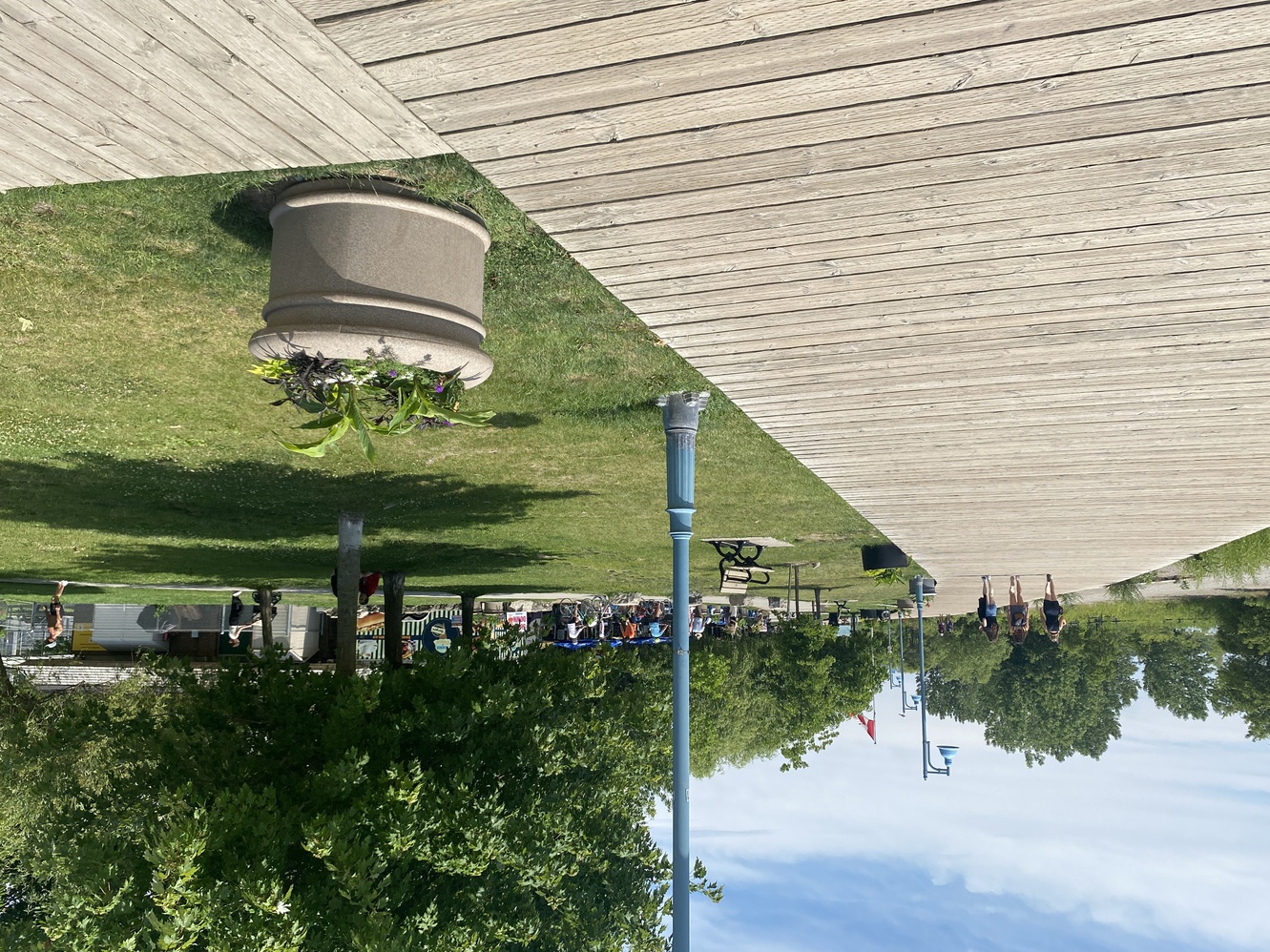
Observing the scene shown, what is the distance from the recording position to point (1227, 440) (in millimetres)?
7156

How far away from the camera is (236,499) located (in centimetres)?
1148

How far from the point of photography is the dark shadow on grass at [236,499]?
10.5 meters

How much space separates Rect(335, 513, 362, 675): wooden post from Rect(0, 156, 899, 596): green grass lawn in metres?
0.90

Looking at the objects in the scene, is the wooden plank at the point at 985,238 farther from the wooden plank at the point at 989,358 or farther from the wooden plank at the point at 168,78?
the wooden plank at the point at 168,78

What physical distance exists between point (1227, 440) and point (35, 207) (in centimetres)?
996

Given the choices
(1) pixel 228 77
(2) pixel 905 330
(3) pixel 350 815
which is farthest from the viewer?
(3) pixel 350 815

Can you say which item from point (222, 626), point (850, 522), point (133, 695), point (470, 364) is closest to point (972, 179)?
point (470, 364)

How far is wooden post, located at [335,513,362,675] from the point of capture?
10.3 meters

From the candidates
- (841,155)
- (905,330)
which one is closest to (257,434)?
(905,330)

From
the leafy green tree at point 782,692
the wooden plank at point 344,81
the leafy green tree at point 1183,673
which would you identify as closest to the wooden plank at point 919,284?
the wooden plank at point 344,81

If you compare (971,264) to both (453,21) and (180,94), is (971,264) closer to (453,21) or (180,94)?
(453,21)

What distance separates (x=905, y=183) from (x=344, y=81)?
275 centimetres

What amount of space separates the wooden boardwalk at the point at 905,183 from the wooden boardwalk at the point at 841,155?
1cm

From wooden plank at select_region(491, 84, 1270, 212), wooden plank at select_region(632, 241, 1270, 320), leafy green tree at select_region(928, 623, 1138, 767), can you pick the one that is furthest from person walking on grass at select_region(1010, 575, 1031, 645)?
leafy green tree at select_region(928, 623, 1138, 767)
